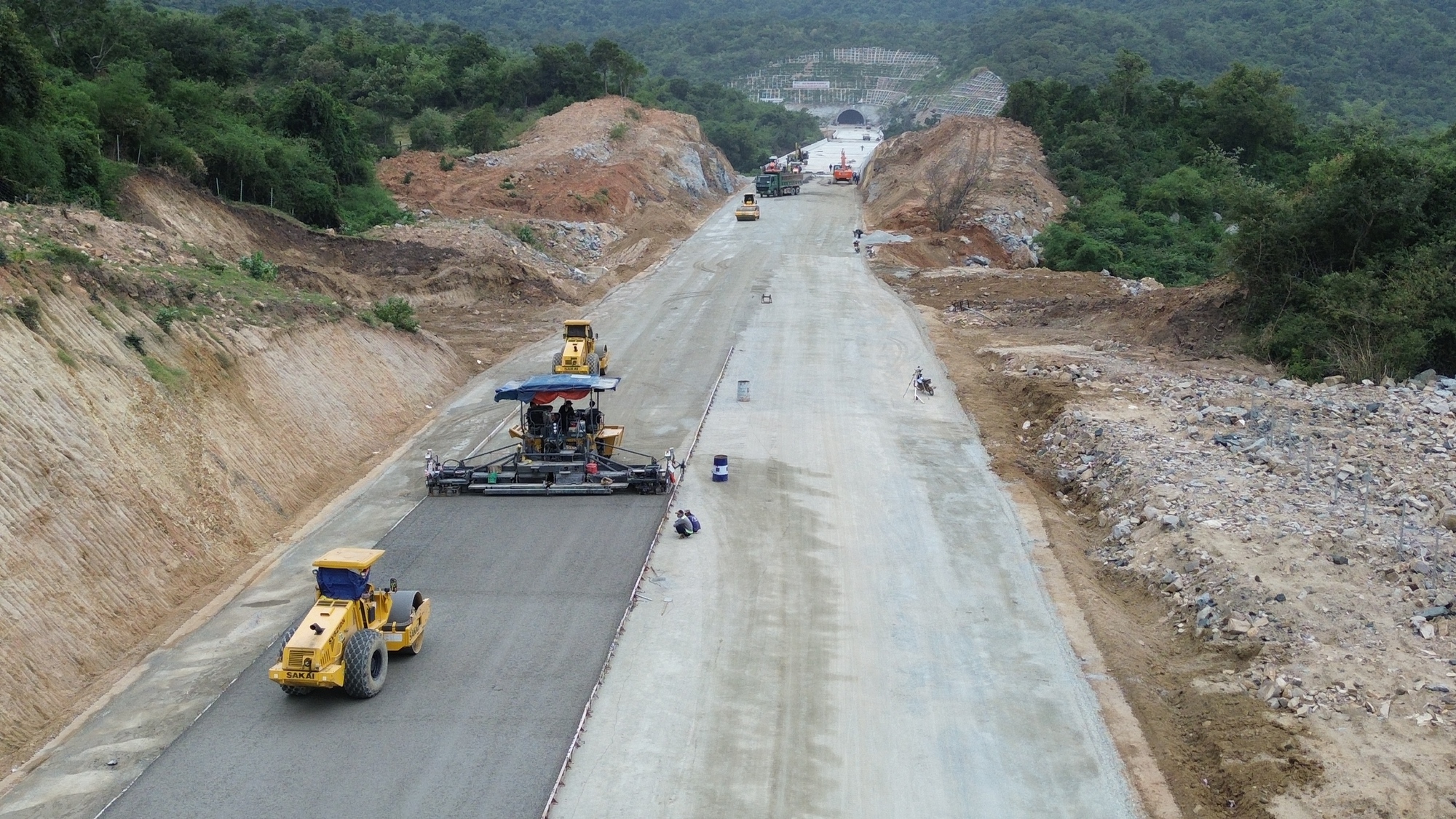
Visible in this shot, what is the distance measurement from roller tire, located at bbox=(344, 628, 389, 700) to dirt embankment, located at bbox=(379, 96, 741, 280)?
32927 millimetres

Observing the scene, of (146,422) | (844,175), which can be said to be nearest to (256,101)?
(146,422)

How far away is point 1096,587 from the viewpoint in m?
19.6

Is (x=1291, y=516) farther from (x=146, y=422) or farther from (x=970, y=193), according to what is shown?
(x=970, y=193)

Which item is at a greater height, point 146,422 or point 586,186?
point 146,422

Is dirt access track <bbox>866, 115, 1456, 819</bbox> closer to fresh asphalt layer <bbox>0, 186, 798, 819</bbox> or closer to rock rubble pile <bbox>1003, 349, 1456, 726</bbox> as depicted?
rock rubble pile <bbox>1003, 349, 1456, 726</bbox>

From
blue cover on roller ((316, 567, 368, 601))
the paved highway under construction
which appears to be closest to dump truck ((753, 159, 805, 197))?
the paved highway under construction

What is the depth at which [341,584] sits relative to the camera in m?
14.9

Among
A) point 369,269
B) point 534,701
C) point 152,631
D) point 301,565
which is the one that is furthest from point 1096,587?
point 369,269

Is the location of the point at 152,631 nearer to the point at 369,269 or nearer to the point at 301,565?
the point at 301,565

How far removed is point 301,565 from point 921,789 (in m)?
11.3

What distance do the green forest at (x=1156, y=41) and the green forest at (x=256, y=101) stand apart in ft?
160

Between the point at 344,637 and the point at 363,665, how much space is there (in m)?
0.46

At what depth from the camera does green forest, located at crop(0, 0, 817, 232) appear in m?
32.8

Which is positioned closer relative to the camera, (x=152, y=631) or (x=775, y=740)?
(x=775, y=740)
